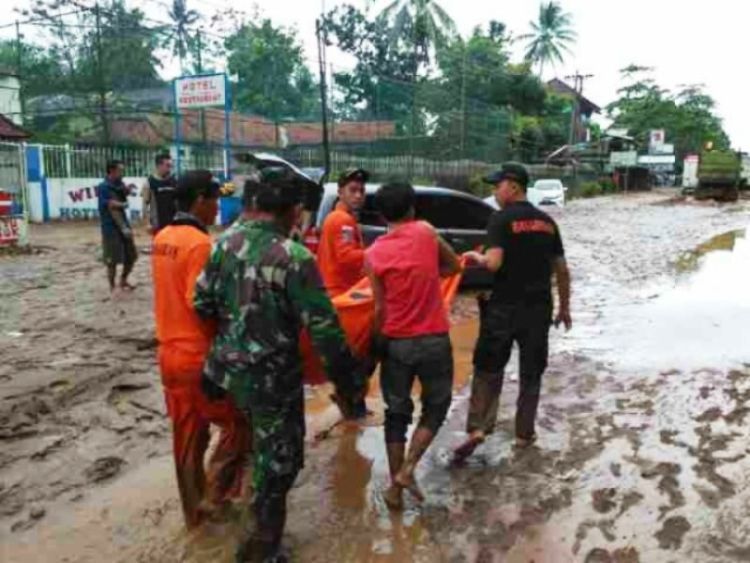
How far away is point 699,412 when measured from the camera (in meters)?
5.33

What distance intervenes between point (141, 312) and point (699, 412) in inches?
228

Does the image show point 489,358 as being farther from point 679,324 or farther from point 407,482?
point 679,324

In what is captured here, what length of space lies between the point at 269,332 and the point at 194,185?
0.83m

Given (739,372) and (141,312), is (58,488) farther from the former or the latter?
(739,372)

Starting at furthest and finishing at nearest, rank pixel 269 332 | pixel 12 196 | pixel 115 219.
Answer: pixel 12 196 → pixel 115 219 → pixel 269 332

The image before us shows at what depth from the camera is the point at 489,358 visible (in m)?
4.51

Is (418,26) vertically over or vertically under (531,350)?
over

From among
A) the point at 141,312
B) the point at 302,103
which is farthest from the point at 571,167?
the point at 141,312

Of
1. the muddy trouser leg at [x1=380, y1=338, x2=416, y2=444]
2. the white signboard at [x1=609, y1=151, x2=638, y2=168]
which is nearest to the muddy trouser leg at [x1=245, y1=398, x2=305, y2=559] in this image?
the muddy trouser leg at [x1=380, y1=338, x2=416, y2=444]

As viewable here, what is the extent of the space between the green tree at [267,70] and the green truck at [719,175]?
2363 centimetres

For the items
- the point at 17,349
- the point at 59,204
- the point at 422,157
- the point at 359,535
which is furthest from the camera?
the point at 422,157

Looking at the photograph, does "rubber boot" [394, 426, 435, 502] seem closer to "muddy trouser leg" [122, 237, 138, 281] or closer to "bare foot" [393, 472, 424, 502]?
"bare foot" [393, 472, 424, 502]

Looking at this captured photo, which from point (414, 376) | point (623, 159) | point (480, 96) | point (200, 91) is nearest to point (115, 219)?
point (414, 376)

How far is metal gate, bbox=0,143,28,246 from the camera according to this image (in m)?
14.1
